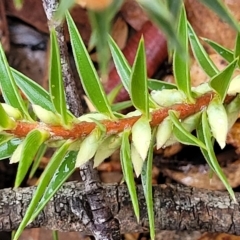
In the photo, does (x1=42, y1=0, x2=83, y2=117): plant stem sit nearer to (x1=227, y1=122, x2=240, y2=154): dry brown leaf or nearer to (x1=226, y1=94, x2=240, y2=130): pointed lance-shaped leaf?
(x1=226, y1=94, x2=240, y2=130): pointed lance-shaped leaf

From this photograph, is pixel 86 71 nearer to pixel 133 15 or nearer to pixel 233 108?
pixel 233 108

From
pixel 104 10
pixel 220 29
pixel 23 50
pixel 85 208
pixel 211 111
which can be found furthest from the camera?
pixel 23 50

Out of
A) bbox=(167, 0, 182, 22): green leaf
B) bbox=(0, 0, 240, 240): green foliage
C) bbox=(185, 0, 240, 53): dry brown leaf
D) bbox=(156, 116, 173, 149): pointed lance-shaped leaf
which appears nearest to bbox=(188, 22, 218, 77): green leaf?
bbox=(0, 0, 240, 240): green foliage

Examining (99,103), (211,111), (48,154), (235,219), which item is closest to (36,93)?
(99,103)

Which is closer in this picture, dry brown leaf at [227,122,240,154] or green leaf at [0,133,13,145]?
green leaf at [0,133,13,145]

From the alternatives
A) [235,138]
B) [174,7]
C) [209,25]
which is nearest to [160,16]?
[174,7]

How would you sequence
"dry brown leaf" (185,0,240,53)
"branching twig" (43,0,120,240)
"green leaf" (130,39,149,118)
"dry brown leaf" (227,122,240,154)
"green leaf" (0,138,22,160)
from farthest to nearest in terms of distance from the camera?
1. "dry brown leaf" (185,0,240,53)
2. "dry brown leaf" (227,122,240,154)
3. "branching twig" (43,0,120,240)
4. "green leaf" (0,138,22,160)
5. "green leaf" (130,39,149,118)

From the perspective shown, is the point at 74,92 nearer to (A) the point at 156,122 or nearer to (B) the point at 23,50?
(A) the point at 156,122
